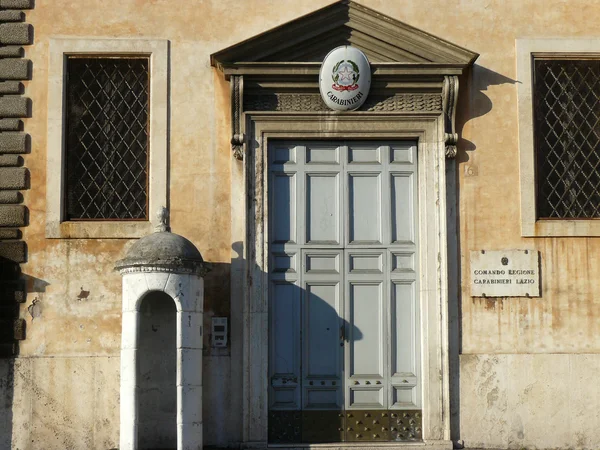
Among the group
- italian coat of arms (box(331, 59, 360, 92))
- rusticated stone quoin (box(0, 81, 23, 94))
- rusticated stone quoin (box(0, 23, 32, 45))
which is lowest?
rusticated stone quoin (box(0, 81, 23, 94))

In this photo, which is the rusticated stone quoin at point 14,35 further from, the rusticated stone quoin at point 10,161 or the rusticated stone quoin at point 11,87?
the rusticated stone quoin at point 10,161

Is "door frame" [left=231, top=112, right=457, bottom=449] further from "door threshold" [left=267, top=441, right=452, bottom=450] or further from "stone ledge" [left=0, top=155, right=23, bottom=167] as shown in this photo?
"stone ledge" [left=0, top=155, right=23, bottom=167]

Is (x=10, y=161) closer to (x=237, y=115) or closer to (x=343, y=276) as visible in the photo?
(x=237, y=115)

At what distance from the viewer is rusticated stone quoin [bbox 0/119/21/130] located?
41.7 feet

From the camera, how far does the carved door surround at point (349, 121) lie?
1246 centimetres

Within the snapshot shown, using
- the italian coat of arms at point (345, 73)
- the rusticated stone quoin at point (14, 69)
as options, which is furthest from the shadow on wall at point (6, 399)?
the italian coat of arms at point (345, 73)

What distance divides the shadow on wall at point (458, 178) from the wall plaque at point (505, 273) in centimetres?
21

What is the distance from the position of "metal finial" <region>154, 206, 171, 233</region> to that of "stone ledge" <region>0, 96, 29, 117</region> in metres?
1.98

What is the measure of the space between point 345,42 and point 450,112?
1.43 m

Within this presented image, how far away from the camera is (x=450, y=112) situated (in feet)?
41.6

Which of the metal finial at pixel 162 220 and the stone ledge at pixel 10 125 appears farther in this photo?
the stone ledge at pixel 10 125

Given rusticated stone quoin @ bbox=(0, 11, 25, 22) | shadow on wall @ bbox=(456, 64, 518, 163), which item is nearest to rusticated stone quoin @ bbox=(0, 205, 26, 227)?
rusticated stone quoin @ bbox=(0, 11, 25, 22)

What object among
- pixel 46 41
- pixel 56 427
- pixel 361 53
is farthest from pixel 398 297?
pixel 46 41

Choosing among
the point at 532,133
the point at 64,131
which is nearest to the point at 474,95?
the point at 532,133
